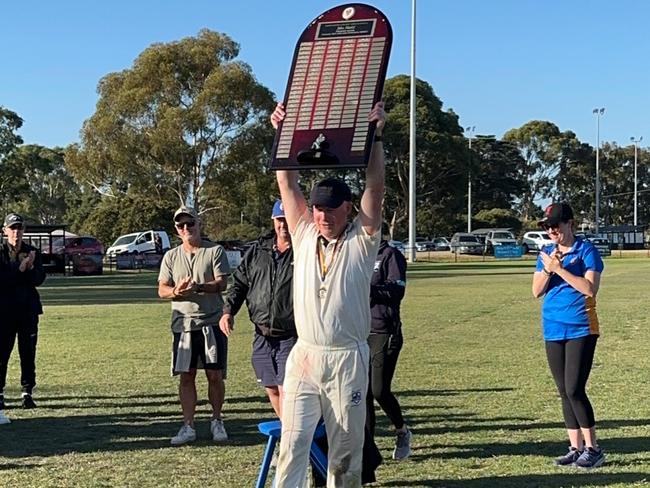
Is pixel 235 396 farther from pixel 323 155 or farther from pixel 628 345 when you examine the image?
pixel 628 345

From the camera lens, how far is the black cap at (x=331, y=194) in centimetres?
466

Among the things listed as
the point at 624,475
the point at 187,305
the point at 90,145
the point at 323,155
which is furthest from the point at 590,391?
the point at 90,145

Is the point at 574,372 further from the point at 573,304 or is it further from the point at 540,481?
the point at 540,481

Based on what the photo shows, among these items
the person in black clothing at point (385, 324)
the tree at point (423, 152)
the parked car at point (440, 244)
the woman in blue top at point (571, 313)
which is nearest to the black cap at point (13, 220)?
the person in black clothing at point (385, 324)

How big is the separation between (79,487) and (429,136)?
65.2 metres

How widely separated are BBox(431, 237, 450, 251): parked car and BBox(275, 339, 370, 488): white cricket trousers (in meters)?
70.4

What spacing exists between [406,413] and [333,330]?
195 inches

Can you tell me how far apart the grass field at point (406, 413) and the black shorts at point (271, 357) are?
77 centimetres

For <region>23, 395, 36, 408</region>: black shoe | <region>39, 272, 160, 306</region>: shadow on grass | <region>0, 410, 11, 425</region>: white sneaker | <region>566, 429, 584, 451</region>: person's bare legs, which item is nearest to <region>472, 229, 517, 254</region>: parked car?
<region>39, 272, 160, 306</region>: shadow on grass

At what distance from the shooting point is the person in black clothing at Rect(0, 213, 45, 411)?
922 centimetres

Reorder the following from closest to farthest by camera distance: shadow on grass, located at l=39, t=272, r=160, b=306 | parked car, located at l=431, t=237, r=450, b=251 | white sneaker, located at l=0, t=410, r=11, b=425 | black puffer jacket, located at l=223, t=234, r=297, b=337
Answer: black puffer jacket, located at l=223, t=234, r=297, b=337 → white sneaker, located at l=0, t=410, r=11, b=425 → shadow on grass, located at l=39, t=272, r=160, b=306 → parked car, located at l=431, t=237, r=450, b=251

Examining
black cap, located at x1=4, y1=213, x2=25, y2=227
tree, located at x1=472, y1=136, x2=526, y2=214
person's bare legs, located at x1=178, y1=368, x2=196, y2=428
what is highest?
tree, located at x1=472, y1=136, x2=526, y2=214

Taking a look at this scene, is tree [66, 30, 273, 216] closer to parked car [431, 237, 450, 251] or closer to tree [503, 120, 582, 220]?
parked car [431, 237, 450, 251]

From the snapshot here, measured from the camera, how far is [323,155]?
4.24 m
